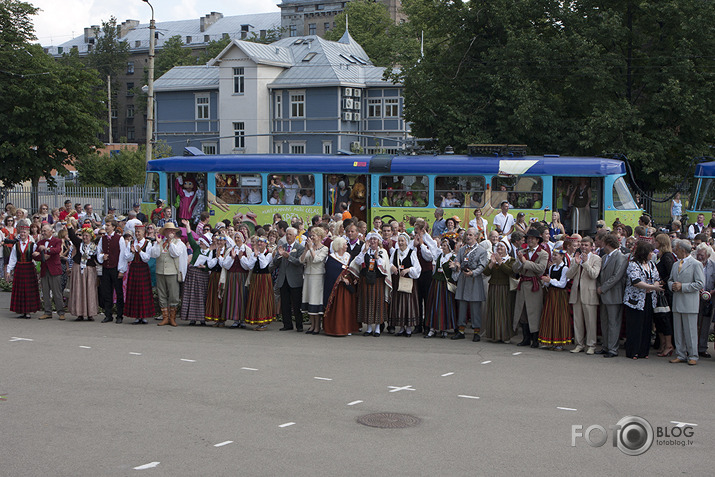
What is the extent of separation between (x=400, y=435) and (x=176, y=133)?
62.2m

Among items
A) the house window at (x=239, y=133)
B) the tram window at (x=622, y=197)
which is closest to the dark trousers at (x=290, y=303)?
the tram window at (x=622, y=197)

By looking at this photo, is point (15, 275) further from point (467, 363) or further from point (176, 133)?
point (176, 133)

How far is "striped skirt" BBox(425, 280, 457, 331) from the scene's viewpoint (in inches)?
537

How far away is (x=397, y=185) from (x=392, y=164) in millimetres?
581

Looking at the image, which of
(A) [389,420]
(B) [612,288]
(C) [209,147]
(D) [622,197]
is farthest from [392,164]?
(C) [209,147]

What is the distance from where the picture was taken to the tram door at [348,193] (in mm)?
22000

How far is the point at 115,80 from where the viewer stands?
100438 mm

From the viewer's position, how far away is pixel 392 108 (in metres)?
63.8

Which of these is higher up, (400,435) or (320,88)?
(320,88)

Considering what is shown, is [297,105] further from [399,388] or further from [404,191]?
[399,388]

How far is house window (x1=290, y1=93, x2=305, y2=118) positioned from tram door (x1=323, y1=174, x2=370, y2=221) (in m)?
41.5

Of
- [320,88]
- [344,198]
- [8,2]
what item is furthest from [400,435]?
[320,88]

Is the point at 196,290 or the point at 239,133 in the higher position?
the point at 239,133

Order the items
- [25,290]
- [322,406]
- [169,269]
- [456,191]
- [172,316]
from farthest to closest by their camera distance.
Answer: [456,191] < [25,290] < [172,316] < [169,269] < [322,406]
